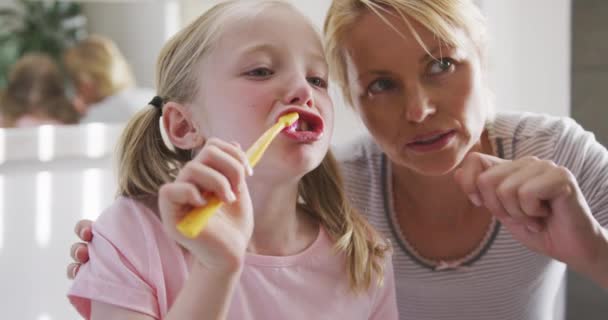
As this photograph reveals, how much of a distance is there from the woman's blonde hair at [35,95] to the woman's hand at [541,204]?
2.69 meters

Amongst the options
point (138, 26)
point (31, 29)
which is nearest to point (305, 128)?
point (138, 26)

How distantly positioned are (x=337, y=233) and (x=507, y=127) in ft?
1.25

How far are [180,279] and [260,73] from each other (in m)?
0.26

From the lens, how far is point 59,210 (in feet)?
7.71

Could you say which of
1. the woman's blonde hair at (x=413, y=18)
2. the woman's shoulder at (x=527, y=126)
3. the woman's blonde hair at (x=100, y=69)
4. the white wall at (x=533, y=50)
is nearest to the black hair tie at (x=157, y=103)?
the woman's blonde hair at (x=413, y=18)

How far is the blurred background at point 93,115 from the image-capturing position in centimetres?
173

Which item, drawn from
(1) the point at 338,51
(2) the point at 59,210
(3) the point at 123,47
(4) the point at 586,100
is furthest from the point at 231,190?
(3) the point at 123,47

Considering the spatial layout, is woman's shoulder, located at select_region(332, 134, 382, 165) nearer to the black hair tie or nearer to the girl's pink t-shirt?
the girl's pink t-shirt

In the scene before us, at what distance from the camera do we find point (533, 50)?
1.75 m

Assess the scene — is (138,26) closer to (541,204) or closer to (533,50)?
(533,50)

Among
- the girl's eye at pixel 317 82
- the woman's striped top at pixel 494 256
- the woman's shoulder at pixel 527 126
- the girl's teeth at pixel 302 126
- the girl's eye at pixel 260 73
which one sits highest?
the girl's eye at pixel 260 73

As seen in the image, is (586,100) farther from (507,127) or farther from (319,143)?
(319,143)

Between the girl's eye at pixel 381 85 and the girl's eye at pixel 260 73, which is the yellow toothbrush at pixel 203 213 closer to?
the girl's eye at pixel 260 73

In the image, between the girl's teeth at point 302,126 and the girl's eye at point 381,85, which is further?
the girl's eye at point 381,85
